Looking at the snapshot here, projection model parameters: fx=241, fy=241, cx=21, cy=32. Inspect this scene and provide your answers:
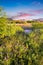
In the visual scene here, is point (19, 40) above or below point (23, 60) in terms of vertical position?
above

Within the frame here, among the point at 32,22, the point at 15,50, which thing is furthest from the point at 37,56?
the point at 32,22

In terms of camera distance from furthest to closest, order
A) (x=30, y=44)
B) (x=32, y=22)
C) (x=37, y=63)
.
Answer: (x=32, y=22) → (x=30, y=44) → (x=37, y=63)

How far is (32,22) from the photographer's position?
44.5 m

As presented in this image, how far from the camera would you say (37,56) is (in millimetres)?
14094

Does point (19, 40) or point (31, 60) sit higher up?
point (19, 40)

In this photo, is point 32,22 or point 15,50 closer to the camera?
point 15,50

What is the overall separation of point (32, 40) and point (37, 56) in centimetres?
151

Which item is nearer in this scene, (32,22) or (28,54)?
(28,54)

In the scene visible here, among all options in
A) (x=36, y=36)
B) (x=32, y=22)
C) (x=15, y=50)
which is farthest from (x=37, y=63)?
(x=32, y=22)

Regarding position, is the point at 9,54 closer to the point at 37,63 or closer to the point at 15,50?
the point at 15,50

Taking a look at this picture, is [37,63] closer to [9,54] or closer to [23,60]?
[23,60]

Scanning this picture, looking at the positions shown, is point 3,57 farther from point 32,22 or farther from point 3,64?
point 32,22

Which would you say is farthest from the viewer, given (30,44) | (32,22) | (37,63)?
(32,22)

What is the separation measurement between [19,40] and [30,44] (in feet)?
2.40
